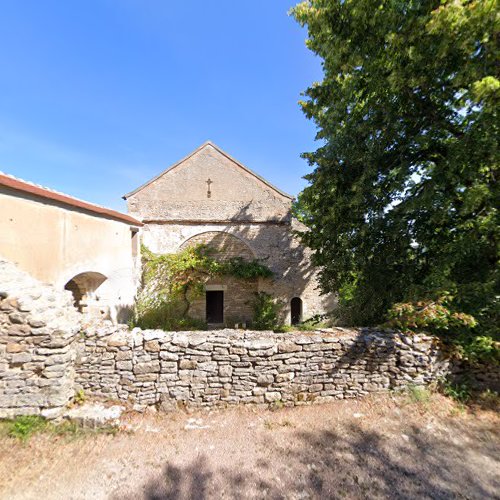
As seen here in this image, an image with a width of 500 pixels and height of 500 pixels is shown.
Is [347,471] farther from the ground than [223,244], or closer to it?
closer to it

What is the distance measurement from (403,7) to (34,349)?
8.49 metres

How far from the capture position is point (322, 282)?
7.59 metres

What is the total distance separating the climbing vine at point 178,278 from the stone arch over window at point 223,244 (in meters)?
0.21

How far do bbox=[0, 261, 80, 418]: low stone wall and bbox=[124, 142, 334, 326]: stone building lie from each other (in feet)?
21.4

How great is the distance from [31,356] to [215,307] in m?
8.48

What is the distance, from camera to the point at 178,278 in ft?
32.3

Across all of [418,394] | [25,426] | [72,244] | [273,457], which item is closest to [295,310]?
[418,394]

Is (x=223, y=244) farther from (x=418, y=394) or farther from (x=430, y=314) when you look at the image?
(x=418, y=394)

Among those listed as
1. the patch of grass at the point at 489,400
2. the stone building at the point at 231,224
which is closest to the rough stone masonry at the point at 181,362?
the patch of grass at the point at 489,400

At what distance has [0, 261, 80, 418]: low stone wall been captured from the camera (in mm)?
3461

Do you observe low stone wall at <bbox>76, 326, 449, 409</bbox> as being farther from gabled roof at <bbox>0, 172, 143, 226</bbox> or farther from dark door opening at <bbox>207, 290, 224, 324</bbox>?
dark door opening at <bbox>207, 290, 224, 324</bbox>

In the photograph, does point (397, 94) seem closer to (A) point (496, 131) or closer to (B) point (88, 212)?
(A) point (496, 131)

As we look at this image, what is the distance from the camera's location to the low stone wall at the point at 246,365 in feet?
13.0

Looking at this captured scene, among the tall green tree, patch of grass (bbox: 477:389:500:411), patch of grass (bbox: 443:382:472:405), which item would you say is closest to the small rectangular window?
the tall green tree
